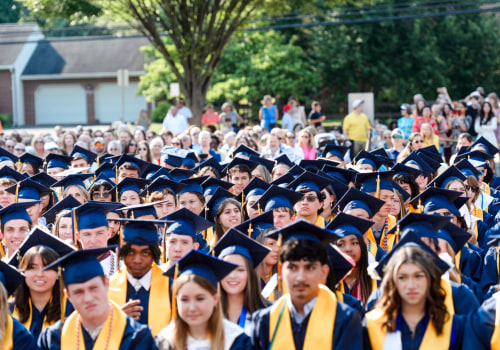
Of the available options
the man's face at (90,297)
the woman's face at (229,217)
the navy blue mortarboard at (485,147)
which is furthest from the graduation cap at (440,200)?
the navy blue mortarboard at (485,147)

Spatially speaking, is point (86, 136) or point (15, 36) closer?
point (86, 136)

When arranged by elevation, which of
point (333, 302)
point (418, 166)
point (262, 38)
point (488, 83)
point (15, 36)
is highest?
point (15, 36)

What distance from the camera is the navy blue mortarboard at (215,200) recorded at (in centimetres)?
801

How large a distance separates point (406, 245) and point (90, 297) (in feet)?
6.10

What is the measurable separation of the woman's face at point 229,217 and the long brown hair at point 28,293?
2.21m

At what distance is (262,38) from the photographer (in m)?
30.1

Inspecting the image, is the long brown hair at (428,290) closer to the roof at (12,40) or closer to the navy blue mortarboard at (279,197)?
the navy blue mortarboard at (279,197)

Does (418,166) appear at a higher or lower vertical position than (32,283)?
higher

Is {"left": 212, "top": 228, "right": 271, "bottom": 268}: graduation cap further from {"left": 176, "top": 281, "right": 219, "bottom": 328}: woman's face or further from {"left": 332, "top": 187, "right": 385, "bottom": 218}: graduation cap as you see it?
{"left": 332, "top": 187, "right": 385, "bottom": 218}: graduation cap

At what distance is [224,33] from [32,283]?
1550cm

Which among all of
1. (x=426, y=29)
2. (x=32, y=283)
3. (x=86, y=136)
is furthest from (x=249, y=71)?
(x=32, y=283)

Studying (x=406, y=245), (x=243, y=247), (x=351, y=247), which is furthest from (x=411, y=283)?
(x=351, y=247)

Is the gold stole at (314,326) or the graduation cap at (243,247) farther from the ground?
the graduation cap at (243,247)

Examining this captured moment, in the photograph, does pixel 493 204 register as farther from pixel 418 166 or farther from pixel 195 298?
pixel 195 298
